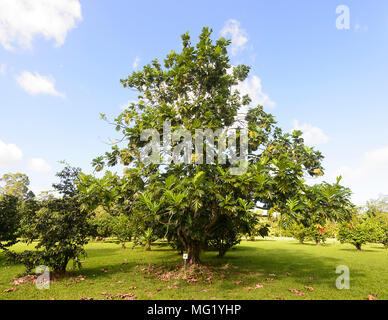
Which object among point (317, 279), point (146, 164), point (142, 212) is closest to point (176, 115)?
point (146, 164)

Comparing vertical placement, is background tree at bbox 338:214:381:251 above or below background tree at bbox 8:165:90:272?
below

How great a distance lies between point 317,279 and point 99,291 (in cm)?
811

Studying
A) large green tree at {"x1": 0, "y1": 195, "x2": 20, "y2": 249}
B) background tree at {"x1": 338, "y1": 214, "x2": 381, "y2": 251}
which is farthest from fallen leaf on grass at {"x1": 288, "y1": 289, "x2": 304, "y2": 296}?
background tree at {"x1": 338, "y1": 214, "x2": 381, "y2": 251}

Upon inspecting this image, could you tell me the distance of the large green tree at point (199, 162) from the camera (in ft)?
23.4

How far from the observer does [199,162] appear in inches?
335

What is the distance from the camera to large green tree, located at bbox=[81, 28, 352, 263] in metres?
7.12

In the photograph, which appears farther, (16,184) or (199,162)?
(16,184)

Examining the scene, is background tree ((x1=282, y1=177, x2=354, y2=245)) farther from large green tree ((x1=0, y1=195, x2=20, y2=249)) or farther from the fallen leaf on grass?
large green tree ((x1=0, y1=195, x2=20, y2=249))

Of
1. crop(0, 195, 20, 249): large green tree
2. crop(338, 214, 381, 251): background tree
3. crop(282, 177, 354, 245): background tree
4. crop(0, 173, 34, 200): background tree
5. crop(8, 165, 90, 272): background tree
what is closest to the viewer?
crop(282, 177, 354, 245): background tree

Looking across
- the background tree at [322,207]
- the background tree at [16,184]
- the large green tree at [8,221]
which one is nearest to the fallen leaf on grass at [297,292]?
the background tree at [322,207]

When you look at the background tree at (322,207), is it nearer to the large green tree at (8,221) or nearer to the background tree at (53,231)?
the background tree at (53,231)

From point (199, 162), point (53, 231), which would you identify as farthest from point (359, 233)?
point (53, 231)

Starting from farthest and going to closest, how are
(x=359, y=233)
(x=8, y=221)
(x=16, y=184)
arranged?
(x=16, y=184) < (x=359, y=233) < (x=8, y=221)

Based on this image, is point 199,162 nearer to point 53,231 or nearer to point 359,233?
point 53,231
